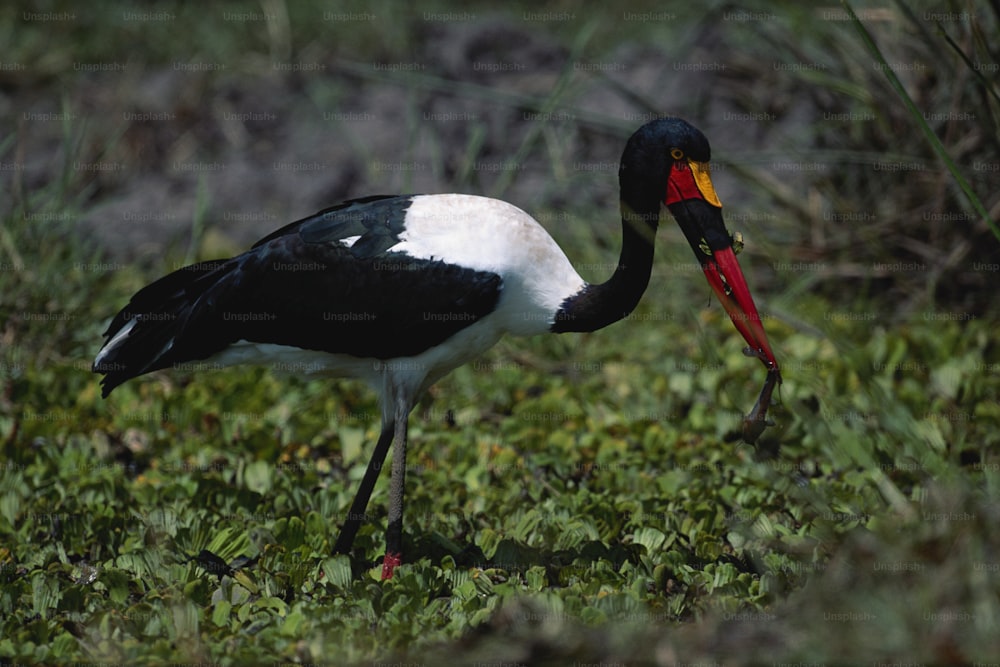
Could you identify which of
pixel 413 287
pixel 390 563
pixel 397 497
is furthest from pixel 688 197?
pixel 390 563

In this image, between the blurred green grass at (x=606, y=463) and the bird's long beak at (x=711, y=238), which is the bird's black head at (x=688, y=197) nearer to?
the bird's long beak at (x=711, y=238)

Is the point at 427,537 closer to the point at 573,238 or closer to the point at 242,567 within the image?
the point at 242,567

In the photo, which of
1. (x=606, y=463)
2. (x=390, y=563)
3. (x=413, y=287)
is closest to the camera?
(x=390, y=563)

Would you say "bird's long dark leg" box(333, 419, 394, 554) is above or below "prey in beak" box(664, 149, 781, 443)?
below

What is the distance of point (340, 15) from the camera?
9773mm

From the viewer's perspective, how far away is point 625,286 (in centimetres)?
412

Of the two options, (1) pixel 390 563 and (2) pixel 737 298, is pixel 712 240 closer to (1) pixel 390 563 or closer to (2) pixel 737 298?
(2) pixel 737 298

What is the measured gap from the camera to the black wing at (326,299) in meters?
4.09

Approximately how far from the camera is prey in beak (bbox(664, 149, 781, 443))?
3812mm

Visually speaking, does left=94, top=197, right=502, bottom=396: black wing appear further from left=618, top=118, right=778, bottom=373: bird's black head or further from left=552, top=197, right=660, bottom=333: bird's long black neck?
left=618, top=118, right=778, bottom=373: bird's black head

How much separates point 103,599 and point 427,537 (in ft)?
3.69

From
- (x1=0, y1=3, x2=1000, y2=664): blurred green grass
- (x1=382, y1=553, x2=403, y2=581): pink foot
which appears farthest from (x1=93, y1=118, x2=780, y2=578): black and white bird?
(x1=0, y1=3, x2=1000, y2=664): blurred green grass

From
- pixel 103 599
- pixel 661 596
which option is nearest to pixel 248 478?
pixel 103 599

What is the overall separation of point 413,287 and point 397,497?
0.71m
